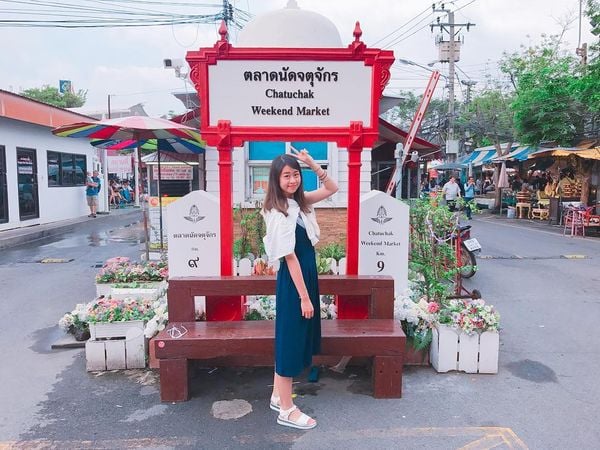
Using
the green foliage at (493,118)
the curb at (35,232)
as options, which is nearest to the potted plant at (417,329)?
the curb at (35,232)

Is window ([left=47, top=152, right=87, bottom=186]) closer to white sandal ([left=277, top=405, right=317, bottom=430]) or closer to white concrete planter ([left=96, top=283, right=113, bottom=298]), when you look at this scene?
white concrete planter ([left=96, top=283, right=113, bottom=298])

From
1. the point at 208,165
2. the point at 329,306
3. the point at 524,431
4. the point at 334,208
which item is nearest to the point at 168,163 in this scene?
the point at 208,165

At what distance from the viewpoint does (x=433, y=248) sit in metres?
5.54

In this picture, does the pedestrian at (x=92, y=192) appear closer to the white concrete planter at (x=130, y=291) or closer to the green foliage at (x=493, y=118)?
the white concrete planter at (x=130, y=291)

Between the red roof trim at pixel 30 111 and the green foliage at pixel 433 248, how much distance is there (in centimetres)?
1140

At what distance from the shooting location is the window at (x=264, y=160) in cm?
889

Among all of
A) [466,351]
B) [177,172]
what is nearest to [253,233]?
[466,351]

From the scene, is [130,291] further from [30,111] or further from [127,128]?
[30,111]

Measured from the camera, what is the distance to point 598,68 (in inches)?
522

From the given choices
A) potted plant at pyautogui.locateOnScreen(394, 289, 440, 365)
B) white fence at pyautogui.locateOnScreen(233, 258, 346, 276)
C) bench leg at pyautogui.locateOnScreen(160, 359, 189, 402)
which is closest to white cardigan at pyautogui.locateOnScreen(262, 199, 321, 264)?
bench leg at pyautogui.locateOnScreen(160, 359, 189, 402)

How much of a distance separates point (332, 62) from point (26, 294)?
5.63 meters

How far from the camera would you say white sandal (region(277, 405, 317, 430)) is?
3.47m

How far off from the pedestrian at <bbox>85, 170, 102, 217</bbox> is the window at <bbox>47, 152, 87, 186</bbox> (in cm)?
36

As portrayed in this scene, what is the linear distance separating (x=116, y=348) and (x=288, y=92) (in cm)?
270
